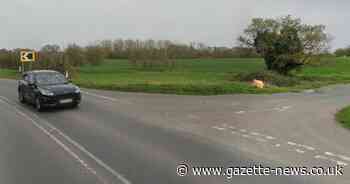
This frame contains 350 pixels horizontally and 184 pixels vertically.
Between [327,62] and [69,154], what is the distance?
37737mm

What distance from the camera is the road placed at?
541 cm

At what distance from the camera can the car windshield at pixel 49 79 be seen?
13.1 metres

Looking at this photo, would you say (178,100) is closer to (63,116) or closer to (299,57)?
(63,116)

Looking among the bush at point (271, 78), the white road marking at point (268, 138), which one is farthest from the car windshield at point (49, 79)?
the bush at point (271, 78)

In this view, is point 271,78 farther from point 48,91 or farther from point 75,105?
point 48,91

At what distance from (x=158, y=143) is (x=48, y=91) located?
678cm

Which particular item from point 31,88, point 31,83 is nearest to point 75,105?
point 31,88

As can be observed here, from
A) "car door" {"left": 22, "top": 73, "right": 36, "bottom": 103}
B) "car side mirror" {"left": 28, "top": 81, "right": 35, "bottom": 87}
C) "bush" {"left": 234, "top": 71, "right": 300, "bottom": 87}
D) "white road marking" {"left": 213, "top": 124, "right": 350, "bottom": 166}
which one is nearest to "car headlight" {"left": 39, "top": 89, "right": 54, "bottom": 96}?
"car door" {"left": 22, "top": 73, "right": 36, "bottom": 103}

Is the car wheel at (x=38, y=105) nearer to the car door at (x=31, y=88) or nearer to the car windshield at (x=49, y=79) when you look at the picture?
the car door at (x=31, y=88)

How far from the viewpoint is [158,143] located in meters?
7.33

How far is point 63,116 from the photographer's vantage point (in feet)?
36.5

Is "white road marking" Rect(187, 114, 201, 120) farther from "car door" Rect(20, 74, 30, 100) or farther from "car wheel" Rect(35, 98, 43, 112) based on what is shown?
"car door" Rect(20, 74, 30, 100)

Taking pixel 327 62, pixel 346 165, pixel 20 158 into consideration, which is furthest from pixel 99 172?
pixel 327 62

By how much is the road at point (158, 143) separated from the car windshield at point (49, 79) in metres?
1.31
